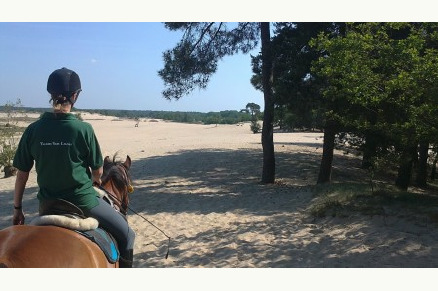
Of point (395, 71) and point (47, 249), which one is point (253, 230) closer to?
point (395, 71)

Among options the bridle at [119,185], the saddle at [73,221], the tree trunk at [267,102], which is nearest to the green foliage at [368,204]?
the tree trunk at [267,102]

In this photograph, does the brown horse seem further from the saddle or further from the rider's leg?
the rider's leg

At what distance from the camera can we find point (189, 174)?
14094 millimetres

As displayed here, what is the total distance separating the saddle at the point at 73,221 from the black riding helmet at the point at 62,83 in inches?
33.0

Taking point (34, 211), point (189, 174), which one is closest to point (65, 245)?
point (34, 211)

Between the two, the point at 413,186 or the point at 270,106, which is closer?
the point at 270,106

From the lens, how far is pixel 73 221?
2.79m

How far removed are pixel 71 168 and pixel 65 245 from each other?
61cm

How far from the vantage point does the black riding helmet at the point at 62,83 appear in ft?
9.21

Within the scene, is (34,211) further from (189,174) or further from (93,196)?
(93,196)

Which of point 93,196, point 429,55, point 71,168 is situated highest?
point 429,55

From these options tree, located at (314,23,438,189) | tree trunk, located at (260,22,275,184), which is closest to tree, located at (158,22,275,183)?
tree trunk, located at (260,22,275,184)

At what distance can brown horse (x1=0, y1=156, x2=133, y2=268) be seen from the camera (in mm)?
2264

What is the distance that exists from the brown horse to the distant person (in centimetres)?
35
